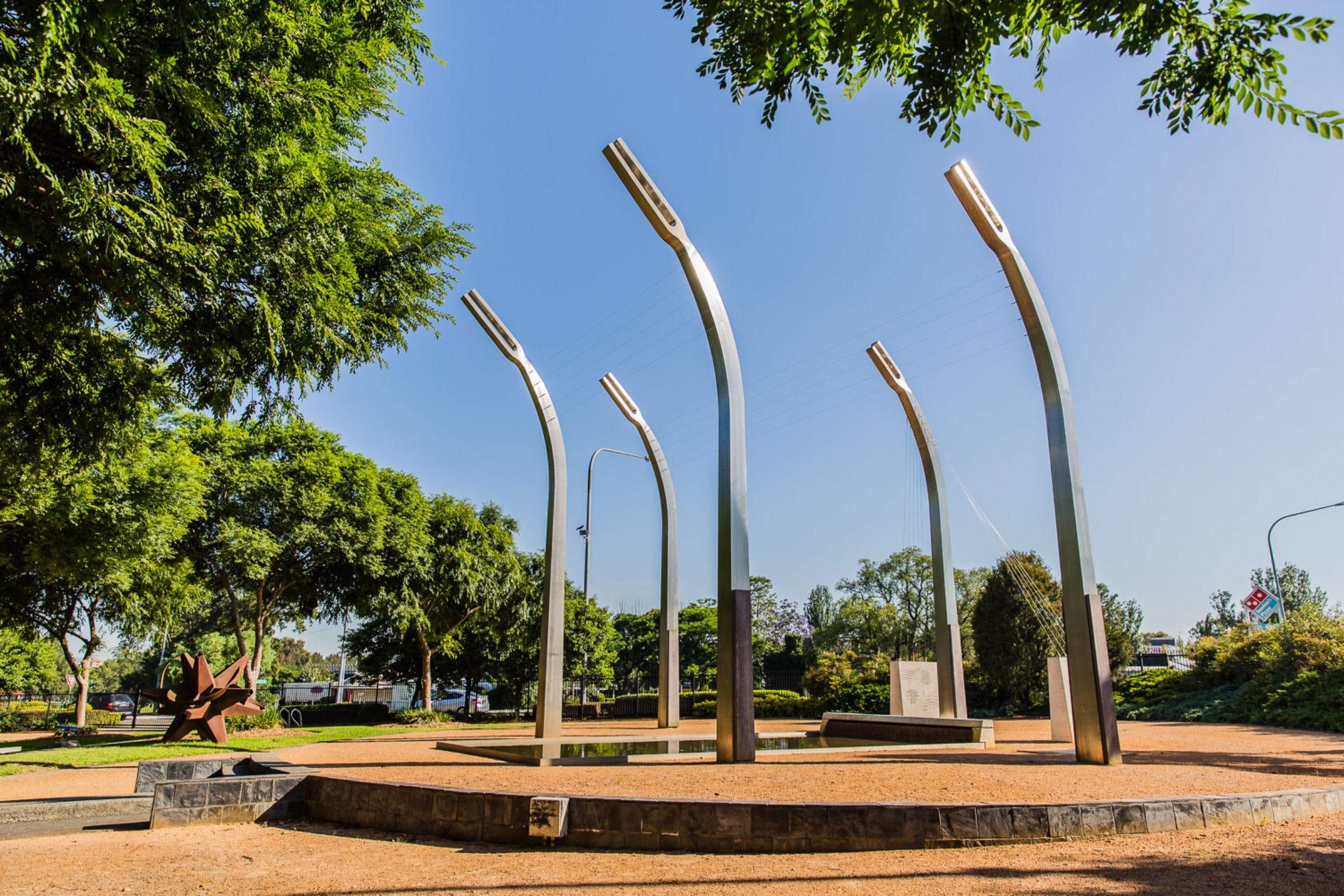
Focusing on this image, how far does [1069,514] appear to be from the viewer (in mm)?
11062

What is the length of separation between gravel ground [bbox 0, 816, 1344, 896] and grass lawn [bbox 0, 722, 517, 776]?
7.70 m

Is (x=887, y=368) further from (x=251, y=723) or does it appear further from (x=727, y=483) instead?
(x=251, y=723)

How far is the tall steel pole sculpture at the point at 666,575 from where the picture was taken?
60.3 feet

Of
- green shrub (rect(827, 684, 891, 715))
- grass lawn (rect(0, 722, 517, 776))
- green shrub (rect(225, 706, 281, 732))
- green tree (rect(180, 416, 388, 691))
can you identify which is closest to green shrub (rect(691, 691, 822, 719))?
green shrub (rect(827, 684, 891, 715))

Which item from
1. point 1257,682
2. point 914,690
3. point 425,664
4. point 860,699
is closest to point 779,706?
point 860,699

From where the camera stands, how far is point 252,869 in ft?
18.4

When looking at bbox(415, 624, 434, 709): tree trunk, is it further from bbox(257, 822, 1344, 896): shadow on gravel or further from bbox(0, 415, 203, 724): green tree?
bbox(257, 822, 1344, 896): shadow on gravel

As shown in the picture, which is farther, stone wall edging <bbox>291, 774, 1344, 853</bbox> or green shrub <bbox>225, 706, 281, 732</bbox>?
green shrub <bbox>225, 706, 281, 732</bbox>

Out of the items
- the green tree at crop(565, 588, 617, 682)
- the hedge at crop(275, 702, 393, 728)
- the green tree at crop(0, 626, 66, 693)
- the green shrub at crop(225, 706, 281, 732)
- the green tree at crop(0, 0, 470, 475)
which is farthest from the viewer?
the green tree at crop(0, 626, 66, 693)

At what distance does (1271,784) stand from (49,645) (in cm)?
5884

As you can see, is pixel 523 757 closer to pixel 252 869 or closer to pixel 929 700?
pixel 252 869

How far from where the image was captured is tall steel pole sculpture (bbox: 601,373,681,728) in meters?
18.4

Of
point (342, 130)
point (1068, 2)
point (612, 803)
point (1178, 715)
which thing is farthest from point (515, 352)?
point (1178, 715)

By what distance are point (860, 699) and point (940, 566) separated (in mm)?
10726
